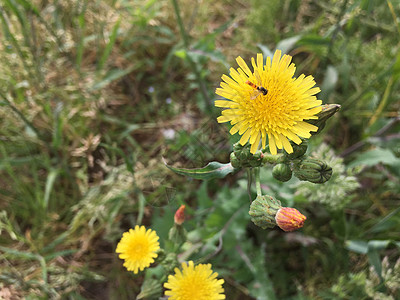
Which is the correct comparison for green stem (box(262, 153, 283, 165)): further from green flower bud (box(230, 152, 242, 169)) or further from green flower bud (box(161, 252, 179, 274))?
green flower bud (box(161, 252, 179, 274))

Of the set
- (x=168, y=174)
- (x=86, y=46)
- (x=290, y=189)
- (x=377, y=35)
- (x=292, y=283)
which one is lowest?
(x=292, y=283)

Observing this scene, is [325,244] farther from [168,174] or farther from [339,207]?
[168,174]

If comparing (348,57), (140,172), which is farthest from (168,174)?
(348,57)

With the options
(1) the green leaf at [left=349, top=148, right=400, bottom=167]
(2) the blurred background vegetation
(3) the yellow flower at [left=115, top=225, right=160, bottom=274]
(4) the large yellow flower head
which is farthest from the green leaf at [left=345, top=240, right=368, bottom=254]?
(3) the yellow flower at [left=115, top=225, right=160, bottom=274]

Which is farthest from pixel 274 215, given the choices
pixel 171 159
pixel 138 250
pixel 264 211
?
pixel 171 159

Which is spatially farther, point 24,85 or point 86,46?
point 86,46

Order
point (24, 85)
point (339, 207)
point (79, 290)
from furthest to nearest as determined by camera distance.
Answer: point (24, 85) → point (79, 290) → point (339, 207)

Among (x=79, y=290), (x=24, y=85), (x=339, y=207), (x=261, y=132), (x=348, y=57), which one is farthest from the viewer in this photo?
(x=348, y=57)

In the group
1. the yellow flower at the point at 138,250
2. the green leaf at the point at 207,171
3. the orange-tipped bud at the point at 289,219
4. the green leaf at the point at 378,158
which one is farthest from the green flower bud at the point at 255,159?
the green leaf at the point at 378,158
